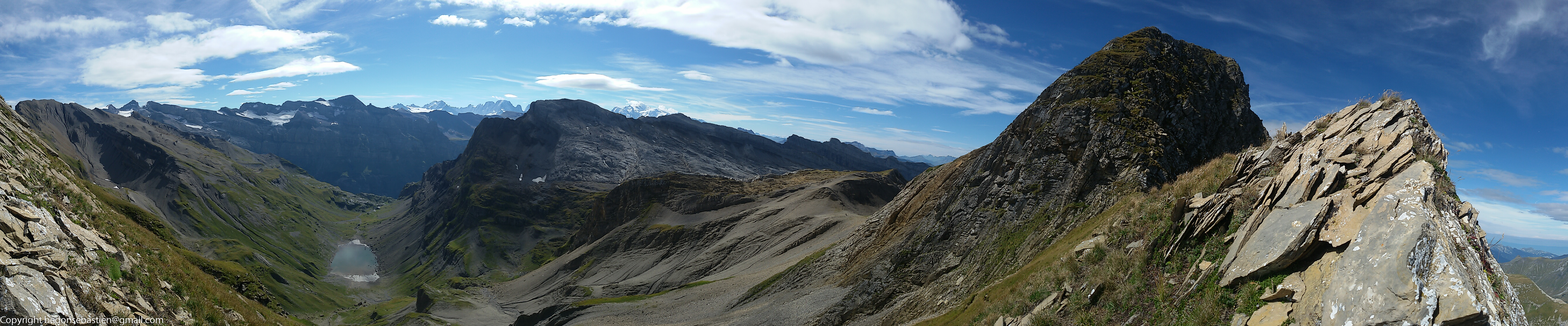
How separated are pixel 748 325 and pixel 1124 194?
2961 cm

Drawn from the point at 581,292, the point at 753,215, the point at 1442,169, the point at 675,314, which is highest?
the point at 1442,169

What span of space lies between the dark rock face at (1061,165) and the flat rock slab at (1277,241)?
735 inches

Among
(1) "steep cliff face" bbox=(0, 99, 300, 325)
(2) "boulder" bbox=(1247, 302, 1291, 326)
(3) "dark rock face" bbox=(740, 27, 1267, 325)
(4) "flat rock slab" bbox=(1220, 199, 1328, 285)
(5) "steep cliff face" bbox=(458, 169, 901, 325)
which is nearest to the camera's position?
(2) "boulder" bbox=(1247, 302, 1291, 326)

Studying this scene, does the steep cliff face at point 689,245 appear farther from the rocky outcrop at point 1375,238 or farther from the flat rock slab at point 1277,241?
the rocky outcrop at point 1375,238

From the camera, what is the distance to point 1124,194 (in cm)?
3256

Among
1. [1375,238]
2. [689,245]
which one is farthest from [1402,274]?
[689,245]

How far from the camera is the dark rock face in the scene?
116 ft

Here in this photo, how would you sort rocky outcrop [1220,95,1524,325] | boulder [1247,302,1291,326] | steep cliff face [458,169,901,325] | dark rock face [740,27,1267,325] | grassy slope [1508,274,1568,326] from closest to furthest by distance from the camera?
rocky outcrop [1220,95,1524,325]
boulder [1247,302,1291,326]
grassy slope [1508,274,1568,326]
dark rock face [740,27,1267,325]
steep cliff face [458,169,901,325]

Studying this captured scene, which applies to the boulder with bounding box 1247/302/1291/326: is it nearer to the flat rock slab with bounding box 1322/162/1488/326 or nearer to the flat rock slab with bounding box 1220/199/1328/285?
the flat rock slab with bounding box 1322/162/1488/326

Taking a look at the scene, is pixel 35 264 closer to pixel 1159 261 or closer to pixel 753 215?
pixel 1159 261

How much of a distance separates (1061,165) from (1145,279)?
24.3m

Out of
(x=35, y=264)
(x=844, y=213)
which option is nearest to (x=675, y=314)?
(x=844, y=213)

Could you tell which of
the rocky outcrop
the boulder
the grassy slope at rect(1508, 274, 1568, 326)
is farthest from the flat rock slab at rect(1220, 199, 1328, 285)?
the grassy slope at rect(1508, 274, 1568, 326)

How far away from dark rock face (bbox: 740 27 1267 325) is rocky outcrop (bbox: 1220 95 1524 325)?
17.8 metres
